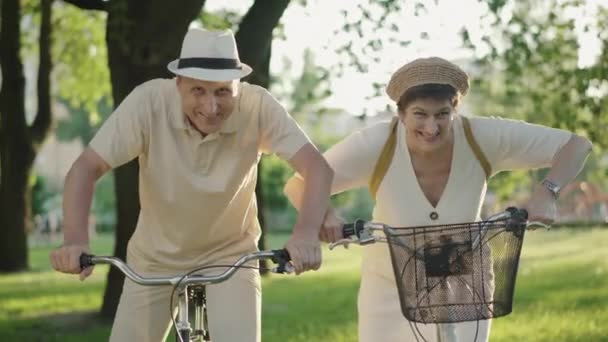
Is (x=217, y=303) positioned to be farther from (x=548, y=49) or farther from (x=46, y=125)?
(x=46, y=125)

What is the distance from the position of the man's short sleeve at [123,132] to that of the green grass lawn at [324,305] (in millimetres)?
6244

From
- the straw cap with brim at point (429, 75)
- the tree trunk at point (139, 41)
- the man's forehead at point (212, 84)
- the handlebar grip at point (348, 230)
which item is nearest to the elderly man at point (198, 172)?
the man's forehead at point (212, 84)

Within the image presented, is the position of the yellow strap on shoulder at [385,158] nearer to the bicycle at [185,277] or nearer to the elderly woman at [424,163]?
the elderly woman at [424,163]

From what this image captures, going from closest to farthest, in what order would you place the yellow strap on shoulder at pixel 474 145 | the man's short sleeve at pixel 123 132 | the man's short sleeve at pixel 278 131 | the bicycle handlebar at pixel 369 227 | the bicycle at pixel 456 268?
the bicycle at pixel 456 268 < the bicycle handlebar at pixel 369 227 < the man's short sleeve at pixel 123 132 < the man's short sleeve at pixel 278 131 < the yellow strap on shoulder at pixel 474 145

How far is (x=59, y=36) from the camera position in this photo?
77.0ft

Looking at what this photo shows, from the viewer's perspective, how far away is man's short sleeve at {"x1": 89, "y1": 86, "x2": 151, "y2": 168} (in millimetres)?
5227

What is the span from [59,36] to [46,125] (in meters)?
2.84

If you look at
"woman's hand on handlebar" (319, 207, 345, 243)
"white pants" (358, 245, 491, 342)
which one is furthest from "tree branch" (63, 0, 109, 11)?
"woman's hand on handlebar" (319, 207, 345, 243)

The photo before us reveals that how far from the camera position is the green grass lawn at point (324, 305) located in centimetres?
1178

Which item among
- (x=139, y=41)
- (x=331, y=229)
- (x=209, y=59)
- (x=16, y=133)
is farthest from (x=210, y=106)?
(x=16, y=133)

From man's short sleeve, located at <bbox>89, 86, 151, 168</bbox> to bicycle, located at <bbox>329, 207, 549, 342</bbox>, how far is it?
1.17 meters

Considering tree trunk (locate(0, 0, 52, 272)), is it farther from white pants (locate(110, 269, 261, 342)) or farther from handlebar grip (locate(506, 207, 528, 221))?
handlebar grip (locate(506, 207, 528, 221))

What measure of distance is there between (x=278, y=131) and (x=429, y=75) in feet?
2.19

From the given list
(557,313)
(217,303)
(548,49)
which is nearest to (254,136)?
(217,303)
